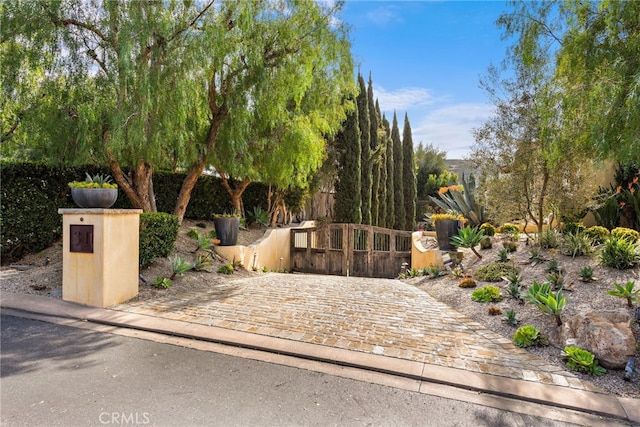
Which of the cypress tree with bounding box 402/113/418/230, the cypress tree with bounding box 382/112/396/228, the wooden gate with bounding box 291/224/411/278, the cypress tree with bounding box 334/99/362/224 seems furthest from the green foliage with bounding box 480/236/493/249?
the cypress tree with bounding box 402/113/418/230

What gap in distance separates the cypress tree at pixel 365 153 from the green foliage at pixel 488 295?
31.9 ft

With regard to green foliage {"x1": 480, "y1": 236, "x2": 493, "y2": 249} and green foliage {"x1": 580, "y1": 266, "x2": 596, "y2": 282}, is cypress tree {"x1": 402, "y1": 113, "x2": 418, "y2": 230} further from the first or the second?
green foliage {"x1": 580, "y1": 266, "x2": 596, "y2": 282}

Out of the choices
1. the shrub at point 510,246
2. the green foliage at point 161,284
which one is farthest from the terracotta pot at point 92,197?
the shrub at point 510,246

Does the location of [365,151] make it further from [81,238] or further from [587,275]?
[81,238]

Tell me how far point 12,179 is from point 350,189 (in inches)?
399

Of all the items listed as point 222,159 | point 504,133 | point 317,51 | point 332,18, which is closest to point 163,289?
point 222,159


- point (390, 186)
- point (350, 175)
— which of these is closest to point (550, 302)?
point (350, 175)

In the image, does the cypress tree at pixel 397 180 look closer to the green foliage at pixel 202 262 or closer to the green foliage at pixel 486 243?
the green foliage at pixel 486 243

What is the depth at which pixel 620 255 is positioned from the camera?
5.16 m

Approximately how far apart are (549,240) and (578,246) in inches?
31.3

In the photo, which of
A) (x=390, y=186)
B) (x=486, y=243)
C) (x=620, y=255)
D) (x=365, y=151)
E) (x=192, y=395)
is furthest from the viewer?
(x=390, y=186)

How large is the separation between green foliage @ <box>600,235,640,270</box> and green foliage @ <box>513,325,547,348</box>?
2.33m

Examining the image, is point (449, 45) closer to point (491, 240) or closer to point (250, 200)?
point (491, 240)

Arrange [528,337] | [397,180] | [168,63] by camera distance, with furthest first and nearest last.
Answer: [397,180], [168,63], [528,337]
